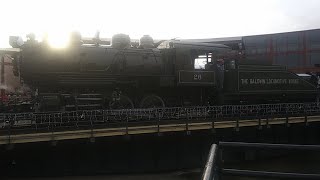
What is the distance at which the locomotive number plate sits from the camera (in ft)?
53.4

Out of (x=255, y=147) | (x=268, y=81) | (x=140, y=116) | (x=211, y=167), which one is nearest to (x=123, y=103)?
(x=140, y=116)

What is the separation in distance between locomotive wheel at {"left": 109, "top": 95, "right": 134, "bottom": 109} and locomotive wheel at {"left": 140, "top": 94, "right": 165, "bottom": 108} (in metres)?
0.55

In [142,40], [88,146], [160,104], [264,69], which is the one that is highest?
[142,40]

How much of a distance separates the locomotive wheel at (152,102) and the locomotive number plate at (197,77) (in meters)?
1.22

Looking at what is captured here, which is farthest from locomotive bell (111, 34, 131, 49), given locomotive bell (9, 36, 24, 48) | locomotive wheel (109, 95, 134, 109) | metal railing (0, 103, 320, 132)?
locomotive bell (9, 36, 24, 48)

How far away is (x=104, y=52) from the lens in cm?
1491

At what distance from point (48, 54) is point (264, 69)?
10.5 metres

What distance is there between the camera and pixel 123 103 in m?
15.2

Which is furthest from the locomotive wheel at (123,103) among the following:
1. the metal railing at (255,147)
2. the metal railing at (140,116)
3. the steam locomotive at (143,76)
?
the metal railing at (255,147)

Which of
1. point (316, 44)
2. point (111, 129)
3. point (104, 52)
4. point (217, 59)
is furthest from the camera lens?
point (316, 44)

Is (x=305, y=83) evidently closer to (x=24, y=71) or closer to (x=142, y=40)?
(x=142, y=40)

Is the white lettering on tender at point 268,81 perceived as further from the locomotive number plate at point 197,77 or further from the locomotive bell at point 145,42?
the locomotive bell at point 145,42

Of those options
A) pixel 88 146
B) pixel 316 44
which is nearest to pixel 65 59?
pixel 88 146

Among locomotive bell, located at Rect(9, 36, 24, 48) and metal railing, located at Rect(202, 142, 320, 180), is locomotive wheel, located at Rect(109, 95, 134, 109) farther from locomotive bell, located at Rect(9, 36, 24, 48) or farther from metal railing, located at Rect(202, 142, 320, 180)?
metal railing, located at Rect(202, 142, 320, 180)
